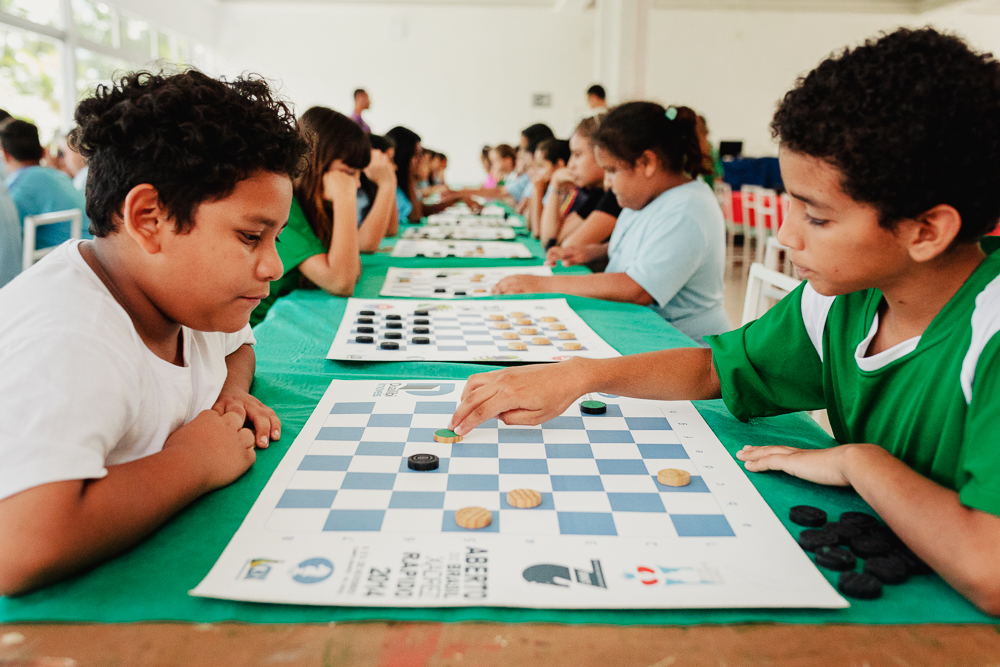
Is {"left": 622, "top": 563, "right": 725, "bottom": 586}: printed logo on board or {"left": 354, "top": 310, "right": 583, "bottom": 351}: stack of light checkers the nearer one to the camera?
{"left": 622, "top": 563, "right": 725, "bottom": 586}: printed logo on board

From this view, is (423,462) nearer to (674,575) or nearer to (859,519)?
(674,575)

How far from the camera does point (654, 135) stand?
217 cm

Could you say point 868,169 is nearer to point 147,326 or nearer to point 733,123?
point 147,326

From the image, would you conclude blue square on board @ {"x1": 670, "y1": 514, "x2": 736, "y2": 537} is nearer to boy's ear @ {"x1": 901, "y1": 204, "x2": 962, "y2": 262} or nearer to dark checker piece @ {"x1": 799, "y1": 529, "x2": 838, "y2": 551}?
dark checker piece @ {"x1": 799, "y1": 529, "x2": 838, "y2": 551}

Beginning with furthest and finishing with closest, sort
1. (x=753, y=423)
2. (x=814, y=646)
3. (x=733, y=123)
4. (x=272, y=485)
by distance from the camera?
(x=733, y=123) → (x=753, y=423) → (x=272, y=485) → (x=814, y=646)

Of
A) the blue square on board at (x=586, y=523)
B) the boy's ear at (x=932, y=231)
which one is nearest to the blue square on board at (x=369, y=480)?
the blue square on board at (x=586, y=523)

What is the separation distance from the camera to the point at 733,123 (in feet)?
37.4

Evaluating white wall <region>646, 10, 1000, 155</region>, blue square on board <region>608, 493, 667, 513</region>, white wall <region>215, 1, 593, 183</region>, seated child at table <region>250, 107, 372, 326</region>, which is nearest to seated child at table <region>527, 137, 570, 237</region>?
seated child at table <region>250, 107, 372, 326</region>

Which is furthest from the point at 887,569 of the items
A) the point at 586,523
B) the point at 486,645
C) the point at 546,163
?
the point at 546,163

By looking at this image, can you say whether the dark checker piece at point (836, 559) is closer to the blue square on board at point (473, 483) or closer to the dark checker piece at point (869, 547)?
the dark checker piece at point (869, 547)

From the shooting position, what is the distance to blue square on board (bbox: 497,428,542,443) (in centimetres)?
97

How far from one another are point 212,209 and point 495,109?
37.7ft

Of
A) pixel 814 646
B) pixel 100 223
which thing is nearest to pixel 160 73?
pixel 100 223

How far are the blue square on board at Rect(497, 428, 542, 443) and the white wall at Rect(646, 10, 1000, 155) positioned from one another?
11315 mm
